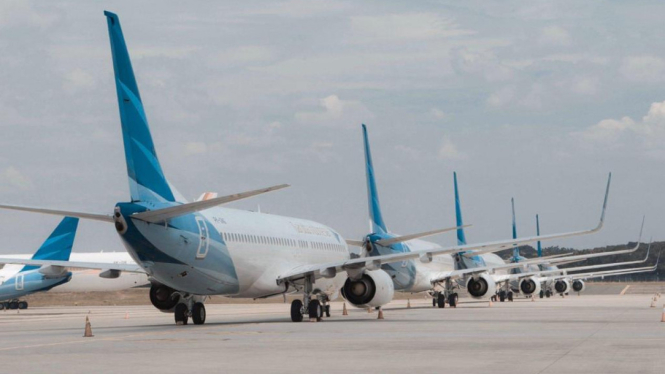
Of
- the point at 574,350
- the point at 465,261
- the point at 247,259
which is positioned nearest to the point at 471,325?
the point at 247,259

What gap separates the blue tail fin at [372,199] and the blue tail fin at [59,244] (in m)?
18.2

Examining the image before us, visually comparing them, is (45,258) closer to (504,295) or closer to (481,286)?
(481,286)

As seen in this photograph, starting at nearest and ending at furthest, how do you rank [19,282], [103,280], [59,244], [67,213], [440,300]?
1. [67,213]
2. [440,300]
3. [59,244]
4. [19,282]
5. [103,280]

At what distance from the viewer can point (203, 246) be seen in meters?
29.3

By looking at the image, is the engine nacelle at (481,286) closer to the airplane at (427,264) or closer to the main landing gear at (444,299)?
the airplane at (427,264)

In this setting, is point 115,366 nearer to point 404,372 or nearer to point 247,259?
point 404,372

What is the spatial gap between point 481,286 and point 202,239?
30.4 m

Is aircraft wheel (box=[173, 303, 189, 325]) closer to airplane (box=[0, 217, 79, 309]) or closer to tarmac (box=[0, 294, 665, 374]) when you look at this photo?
tarmac (box=[0, 294, 665, 374])

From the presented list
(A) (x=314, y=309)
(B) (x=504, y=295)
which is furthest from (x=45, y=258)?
(B) (x=504, y=295)

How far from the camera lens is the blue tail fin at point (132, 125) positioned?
27.7m

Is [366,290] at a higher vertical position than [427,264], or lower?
lower

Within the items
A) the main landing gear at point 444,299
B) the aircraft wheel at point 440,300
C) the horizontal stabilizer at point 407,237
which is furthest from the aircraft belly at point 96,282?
the horizontal stabilizer at point 407,237

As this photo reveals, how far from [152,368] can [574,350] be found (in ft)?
26.4

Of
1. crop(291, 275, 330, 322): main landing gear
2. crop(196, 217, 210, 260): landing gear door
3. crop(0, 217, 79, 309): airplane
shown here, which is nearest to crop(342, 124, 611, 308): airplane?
crop(291, 275, 330, 322): main landing gear
